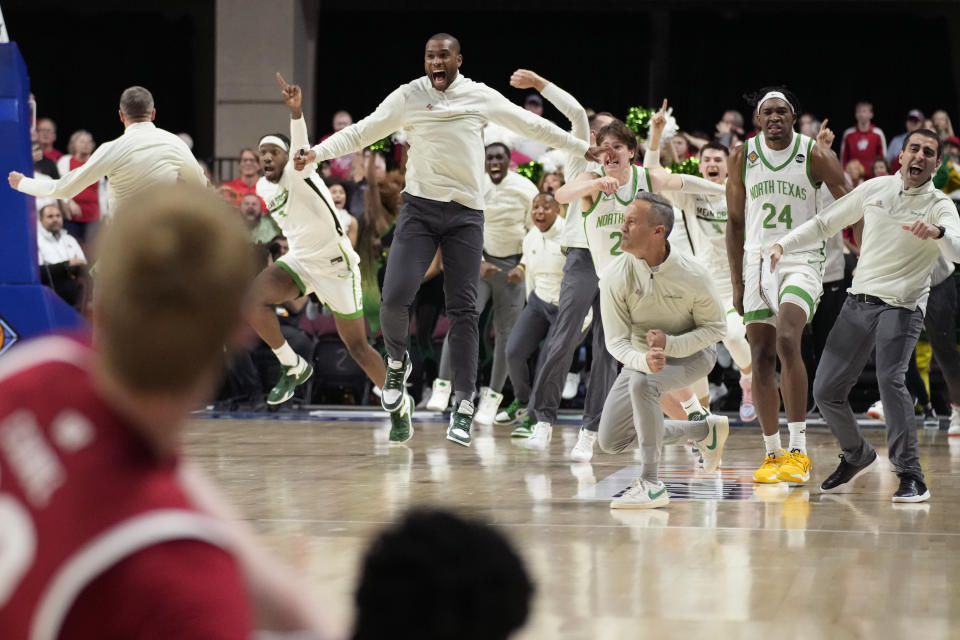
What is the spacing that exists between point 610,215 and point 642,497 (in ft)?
7.93

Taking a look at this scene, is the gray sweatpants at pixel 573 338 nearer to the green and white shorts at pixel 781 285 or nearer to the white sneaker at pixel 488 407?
the white sneaker at pixel 488 407

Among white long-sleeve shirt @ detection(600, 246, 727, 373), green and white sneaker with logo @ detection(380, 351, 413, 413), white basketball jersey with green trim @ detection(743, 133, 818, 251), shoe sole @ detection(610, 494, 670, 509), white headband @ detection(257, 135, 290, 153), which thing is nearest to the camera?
shoe sole @ detection(610, 494, 670, 509)

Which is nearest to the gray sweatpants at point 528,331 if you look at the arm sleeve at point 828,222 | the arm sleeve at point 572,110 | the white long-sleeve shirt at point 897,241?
the arm sleeve at point 572,110

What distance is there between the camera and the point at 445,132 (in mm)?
7078

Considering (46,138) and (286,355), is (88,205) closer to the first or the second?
(46,138)

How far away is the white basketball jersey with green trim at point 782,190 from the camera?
6359 millimetres

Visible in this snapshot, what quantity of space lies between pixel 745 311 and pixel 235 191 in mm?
6285

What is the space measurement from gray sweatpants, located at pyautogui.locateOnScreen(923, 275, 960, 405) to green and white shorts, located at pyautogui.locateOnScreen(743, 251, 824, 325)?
2.20 meters

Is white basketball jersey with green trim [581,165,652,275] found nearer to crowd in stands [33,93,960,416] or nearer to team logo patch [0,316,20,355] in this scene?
crowd in stands [33,93,960,416]

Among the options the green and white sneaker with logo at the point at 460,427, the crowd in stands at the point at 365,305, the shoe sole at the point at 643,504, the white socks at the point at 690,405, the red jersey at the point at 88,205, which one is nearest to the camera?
the shoe sole at the point at 643,504

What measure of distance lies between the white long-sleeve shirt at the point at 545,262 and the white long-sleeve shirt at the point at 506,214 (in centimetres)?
44

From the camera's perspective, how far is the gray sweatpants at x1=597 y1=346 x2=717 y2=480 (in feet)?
18.0

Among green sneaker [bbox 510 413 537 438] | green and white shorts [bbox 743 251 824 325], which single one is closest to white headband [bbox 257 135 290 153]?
green sneaker [bbox 510 413 537 438]

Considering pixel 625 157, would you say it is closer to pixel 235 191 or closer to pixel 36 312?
pixel 36 312
